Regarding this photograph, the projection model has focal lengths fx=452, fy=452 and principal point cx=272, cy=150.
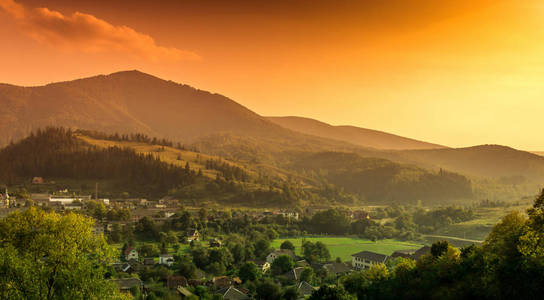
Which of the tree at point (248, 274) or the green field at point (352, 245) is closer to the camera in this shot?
the tree at point (248, 274)

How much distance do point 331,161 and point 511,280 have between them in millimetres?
176452

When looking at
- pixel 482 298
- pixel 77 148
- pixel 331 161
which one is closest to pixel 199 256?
pixel 482 298

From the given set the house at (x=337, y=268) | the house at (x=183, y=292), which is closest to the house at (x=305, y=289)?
the house at (x=337, y=268)

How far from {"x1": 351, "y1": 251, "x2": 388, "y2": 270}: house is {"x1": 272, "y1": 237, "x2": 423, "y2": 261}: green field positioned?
3.51 m

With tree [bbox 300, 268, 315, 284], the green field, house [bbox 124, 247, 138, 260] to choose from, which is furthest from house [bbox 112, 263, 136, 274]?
the green field

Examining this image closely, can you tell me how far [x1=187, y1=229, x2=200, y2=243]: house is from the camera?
54.7m

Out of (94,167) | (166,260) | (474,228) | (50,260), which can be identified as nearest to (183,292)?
(166,260)

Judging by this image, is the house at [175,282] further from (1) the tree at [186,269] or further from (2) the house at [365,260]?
(2) the house at [365,260]

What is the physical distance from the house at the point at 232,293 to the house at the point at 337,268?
37.9 ft

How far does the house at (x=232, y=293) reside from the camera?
3147 centimetres

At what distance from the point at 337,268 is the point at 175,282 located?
15.9 meters

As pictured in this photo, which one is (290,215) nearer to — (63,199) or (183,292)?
(63,199)

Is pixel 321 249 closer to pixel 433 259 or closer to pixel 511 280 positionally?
pixel 433 259

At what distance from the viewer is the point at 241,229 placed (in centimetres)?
6200
